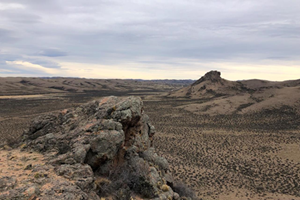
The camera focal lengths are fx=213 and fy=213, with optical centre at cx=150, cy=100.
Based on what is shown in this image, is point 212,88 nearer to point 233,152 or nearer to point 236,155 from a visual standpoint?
point 233,152

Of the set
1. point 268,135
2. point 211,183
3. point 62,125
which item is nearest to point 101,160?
point 62,125

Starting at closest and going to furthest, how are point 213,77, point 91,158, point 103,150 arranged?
point 91,158 < point 103,150 < point 213,77

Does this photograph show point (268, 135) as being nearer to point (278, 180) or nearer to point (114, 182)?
point (278, 180)

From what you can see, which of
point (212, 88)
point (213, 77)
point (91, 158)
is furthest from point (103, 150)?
point (213, 77)

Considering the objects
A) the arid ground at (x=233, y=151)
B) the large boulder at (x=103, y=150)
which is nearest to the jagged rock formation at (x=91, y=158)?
the large boulder at (x=103, y=150)

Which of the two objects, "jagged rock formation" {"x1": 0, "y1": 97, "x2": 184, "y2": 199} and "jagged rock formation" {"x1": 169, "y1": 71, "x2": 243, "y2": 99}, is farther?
"jagged rock formation" {"x1": 169, "y1": 71, "x2": 243, "y2": 99}

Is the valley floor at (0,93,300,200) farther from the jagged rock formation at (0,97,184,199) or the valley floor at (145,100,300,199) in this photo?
the jagged rock formation at (0,97,184,199)

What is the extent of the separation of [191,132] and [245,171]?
37.7ft

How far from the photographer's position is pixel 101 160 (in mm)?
7898

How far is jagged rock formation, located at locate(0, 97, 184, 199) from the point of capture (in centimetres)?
595

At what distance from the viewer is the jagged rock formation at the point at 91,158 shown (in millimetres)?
5949

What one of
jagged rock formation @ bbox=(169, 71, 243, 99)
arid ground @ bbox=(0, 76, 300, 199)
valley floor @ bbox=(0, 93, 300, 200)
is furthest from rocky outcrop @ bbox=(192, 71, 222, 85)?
valley floor @ bbox=(0, 93, 300, 200)

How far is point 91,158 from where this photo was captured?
7723mm

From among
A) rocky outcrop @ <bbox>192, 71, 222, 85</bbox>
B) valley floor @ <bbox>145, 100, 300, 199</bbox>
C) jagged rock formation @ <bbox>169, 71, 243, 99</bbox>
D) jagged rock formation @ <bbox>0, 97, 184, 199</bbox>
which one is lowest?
valley floor @ <bbox>145, 100, 300, 199</bbox>
